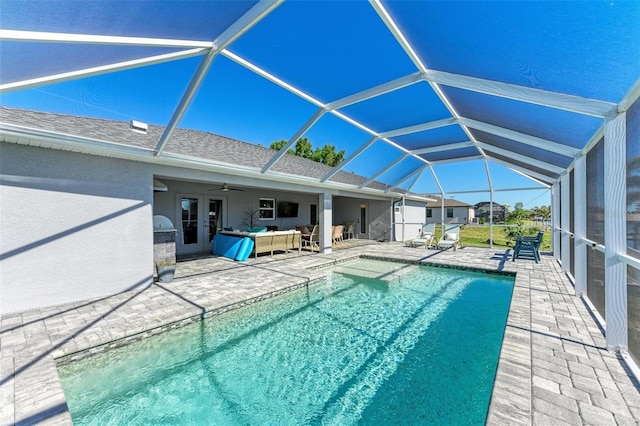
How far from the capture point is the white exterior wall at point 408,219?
1723 cm

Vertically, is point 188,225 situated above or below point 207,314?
above

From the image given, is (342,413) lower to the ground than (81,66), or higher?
lower

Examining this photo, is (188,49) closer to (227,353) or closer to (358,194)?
(227,353)

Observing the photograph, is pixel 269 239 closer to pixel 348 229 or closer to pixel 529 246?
pixel 348 229

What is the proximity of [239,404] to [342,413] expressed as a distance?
1.20 m

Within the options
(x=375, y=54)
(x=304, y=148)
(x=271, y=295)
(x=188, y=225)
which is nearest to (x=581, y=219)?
(x=375, y=54)

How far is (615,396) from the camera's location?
2699 mm

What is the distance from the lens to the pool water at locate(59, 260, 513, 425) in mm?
3037

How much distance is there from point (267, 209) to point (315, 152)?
2328 cm

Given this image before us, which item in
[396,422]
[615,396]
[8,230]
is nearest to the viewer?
[615,396]

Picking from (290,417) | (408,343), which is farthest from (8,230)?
(408,343)

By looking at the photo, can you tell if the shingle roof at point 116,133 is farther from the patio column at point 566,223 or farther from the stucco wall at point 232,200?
the patio column at point 566,223

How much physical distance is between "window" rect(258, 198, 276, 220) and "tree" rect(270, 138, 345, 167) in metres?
20.9

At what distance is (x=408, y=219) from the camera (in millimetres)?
18281
